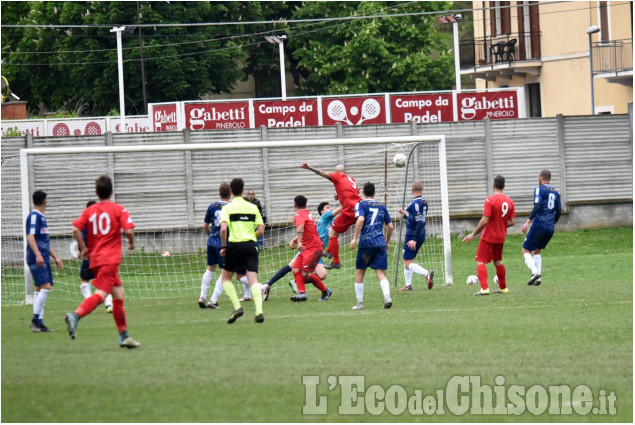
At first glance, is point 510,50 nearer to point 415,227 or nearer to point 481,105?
point 481,105

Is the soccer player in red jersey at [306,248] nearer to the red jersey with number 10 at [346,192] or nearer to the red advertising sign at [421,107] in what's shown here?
the red jersey with number 10 at [346,192]

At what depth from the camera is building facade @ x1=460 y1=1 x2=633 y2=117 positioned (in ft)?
124

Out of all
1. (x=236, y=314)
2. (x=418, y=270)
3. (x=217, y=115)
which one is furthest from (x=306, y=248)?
(x=217, y=115)

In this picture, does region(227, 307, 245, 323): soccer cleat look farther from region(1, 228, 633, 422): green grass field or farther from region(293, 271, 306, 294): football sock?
region(293, 271, 306, 294): football sock

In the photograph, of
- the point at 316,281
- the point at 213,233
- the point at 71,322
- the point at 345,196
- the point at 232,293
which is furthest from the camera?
the point at 345,196

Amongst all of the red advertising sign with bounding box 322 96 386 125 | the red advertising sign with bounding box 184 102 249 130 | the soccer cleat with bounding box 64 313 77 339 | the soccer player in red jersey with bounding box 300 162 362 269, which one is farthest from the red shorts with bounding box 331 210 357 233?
the red advertising sign with bounding box 322 96 386 125

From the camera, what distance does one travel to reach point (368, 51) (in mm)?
56625

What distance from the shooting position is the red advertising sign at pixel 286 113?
3484 centimetres

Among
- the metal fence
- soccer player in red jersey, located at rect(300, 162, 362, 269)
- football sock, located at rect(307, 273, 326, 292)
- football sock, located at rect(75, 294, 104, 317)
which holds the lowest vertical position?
football sock, located at rect(307, 273, 326, 292)

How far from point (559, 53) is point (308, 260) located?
97.5 ft

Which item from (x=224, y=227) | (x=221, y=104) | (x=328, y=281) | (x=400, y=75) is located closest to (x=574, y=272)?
(x=328, y=281)

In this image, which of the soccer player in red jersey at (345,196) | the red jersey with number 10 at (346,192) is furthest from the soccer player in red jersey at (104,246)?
the red jersey with number 10 at (346,192)

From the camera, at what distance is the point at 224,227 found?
43.1 ft

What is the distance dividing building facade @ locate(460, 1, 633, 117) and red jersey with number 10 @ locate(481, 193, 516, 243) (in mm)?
21489
